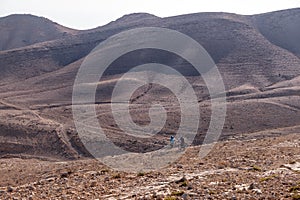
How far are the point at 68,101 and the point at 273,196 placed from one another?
63456mm

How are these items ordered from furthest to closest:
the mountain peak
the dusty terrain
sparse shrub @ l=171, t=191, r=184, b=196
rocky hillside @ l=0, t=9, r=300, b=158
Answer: the mountain peak < rocky hillside @ l=0, t=9, r=300, b=158 < the dusty terrain < sparse shrub @ l=171, t=191, r=184, b=196

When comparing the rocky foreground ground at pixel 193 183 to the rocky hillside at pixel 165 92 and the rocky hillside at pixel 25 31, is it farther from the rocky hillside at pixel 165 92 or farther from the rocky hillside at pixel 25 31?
the rocky hillside at pixel 25 31

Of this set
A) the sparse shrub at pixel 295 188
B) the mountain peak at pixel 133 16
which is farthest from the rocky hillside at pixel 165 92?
the mountain peak at pixel 133 16

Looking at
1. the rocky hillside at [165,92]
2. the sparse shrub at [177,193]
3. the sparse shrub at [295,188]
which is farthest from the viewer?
the rocky hillside at [165,92]

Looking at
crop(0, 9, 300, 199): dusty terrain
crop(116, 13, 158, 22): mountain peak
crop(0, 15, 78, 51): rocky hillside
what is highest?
crop(116, 13, 158, 22): mountain peak

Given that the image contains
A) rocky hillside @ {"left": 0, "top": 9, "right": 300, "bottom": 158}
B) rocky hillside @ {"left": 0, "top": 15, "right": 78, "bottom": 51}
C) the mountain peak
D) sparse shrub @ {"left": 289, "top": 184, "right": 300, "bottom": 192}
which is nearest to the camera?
sparse shrub @ {"left": 289, "top": 184, "right": 300, "bottom": 192}

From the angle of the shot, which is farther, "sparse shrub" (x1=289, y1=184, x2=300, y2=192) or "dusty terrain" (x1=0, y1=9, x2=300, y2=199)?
"dusty terrain" (x1=0, y1=9, x2=300, y2=199)

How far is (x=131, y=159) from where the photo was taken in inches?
911

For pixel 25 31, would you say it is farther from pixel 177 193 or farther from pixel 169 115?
pixel 177 193

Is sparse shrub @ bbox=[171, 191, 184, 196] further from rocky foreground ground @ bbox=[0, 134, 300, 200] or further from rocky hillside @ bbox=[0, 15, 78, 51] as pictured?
rocky hillside @ bbox=[0, 15, 78, 51]

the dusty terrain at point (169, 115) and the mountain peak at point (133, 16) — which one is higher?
the mountain peak at point (133, 16)

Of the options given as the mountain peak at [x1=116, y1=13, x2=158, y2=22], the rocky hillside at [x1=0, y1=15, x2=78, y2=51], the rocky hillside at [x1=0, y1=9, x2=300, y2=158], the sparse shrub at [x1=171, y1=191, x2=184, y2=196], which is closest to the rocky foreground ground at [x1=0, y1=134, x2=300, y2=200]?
the sparse shrub at [x1=171, y1=191, x2=184, y2=196]

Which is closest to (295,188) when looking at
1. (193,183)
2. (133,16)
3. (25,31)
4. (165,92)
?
(193,183)

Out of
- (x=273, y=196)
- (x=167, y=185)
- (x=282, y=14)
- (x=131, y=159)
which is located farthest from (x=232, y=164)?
(x=282, y=14)
